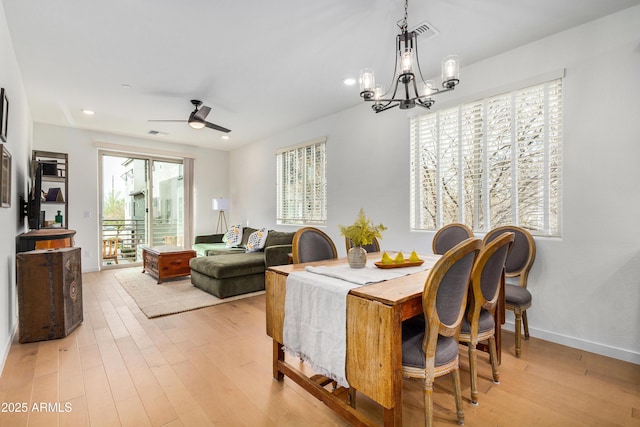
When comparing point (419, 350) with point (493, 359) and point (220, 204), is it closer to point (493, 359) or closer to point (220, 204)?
point (493, 359)

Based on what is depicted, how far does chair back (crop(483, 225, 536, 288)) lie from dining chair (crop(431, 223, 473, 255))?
0.22m

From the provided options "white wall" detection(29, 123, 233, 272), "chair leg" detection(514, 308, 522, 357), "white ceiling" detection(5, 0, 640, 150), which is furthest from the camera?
A: "white wall" detection(29, 123, 233, 272)

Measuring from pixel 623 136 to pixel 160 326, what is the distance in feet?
14.4

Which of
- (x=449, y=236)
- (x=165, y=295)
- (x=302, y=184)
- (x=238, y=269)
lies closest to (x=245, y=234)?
(x=302, y=184)

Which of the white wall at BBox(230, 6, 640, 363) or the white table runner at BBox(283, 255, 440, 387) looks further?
the white wall at BBox(230, 6, 640, 363)

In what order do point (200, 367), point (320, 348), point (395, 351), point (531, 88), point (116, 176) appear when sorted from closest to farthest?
point (395, 351) → point (320, 348) → point (200, 367) → point (531, 88) → point (116, 176)

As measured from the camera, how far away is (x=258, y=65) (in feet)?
10.5

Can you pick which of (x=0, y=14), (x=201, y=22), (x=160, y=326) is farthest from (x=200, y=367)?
(x=0, y=14)

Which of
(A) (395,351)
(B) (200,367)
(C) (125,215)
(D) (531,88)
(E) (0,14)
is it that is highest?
(E) (0,14)

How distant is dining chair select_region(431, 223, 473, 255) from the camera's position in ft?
9.78

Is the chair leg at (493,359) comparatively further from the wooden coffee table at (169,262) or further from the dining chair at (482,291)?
the wooden coffee table at (169,262)

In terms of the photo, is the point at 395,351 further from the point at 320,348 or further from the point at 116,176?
the point at 116,176

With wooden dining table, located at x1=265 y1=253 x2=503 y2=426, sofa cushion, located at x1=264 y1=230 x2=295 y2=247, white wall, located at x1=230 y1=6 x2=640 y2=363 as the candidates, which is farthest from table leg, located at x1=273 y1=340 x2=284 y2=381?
sofa cushion, located at x1=264 y1=230 x2=295 y2=247

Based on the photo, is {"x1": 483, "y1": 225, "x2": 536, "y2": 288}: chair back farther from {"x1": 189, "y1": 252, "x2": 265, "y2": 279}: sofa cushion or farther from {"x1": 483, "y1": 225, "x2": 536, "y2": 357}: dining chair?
{"x1": 189, "y1": 252, "x2": 265, "y2": 279}: sofa cushion
